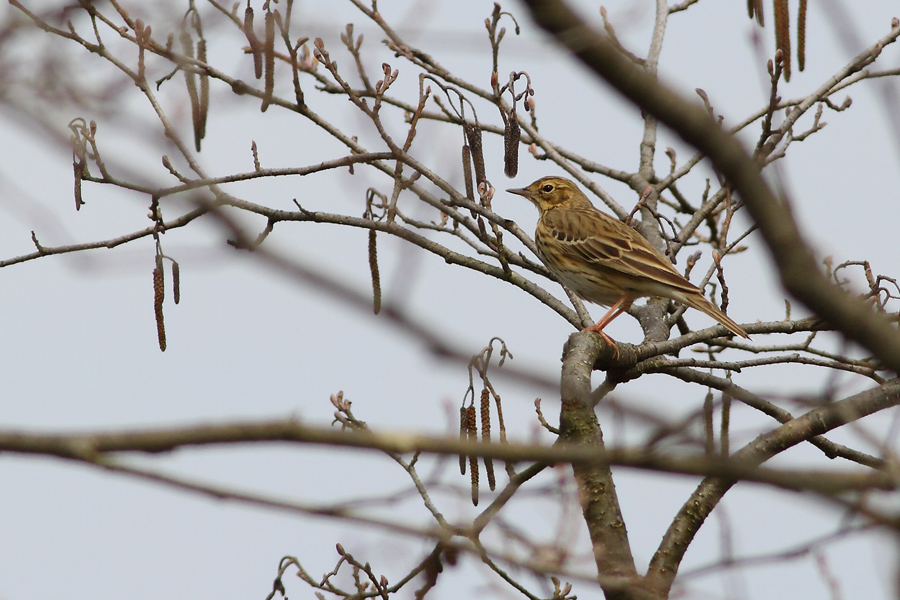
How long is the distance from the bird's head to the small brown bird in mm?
13

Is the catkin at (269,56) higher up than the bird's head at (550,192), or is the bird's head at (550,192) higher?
the bird's head at (550,192)

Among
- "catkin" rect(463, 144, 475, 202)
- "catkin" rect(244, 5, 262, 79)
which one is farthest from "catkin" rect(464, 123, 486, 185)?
"catkin" rect(244, 5, 262, 79)

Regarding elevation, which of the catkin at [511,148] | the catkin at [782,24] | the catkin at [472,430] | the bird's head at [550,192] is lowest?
the catkin at [472,430]

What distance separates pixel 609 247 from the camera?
9.61 meters

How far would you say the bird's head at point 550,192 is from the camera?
11.4 m

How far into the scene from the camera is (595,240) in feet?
32.2

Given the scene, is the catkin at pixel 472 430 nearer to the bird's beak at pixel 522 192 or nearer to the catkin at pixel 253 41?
the catkin at pixel 253 41

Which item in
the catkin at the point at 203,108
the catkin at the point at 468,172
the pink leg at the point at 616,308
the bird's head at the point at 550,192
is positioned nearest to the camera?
the catkin at the point at 203,108

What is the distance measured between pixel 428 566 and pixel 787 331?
14.1 ft

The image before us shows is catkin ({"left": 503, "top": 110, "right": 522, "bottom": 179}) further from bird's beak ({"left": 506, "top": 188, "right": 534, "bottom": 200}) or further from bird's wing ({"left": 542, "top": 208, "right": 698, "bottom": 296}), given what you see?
bird's beak ({"left": 506, "top": 188, "right": 534, "bottom": 200})

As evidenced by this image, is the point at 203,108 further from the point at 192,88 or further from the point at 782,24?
the point at 782,24

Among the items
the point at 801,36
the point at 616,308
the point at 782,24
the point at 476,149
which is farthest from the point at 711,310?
the point at 782,24

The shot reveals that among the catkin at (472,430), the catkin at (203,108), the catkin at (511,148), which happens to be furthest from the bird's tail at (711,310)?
the catkin at (203,108)

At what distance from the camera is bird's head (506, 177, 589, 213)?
11352mm
